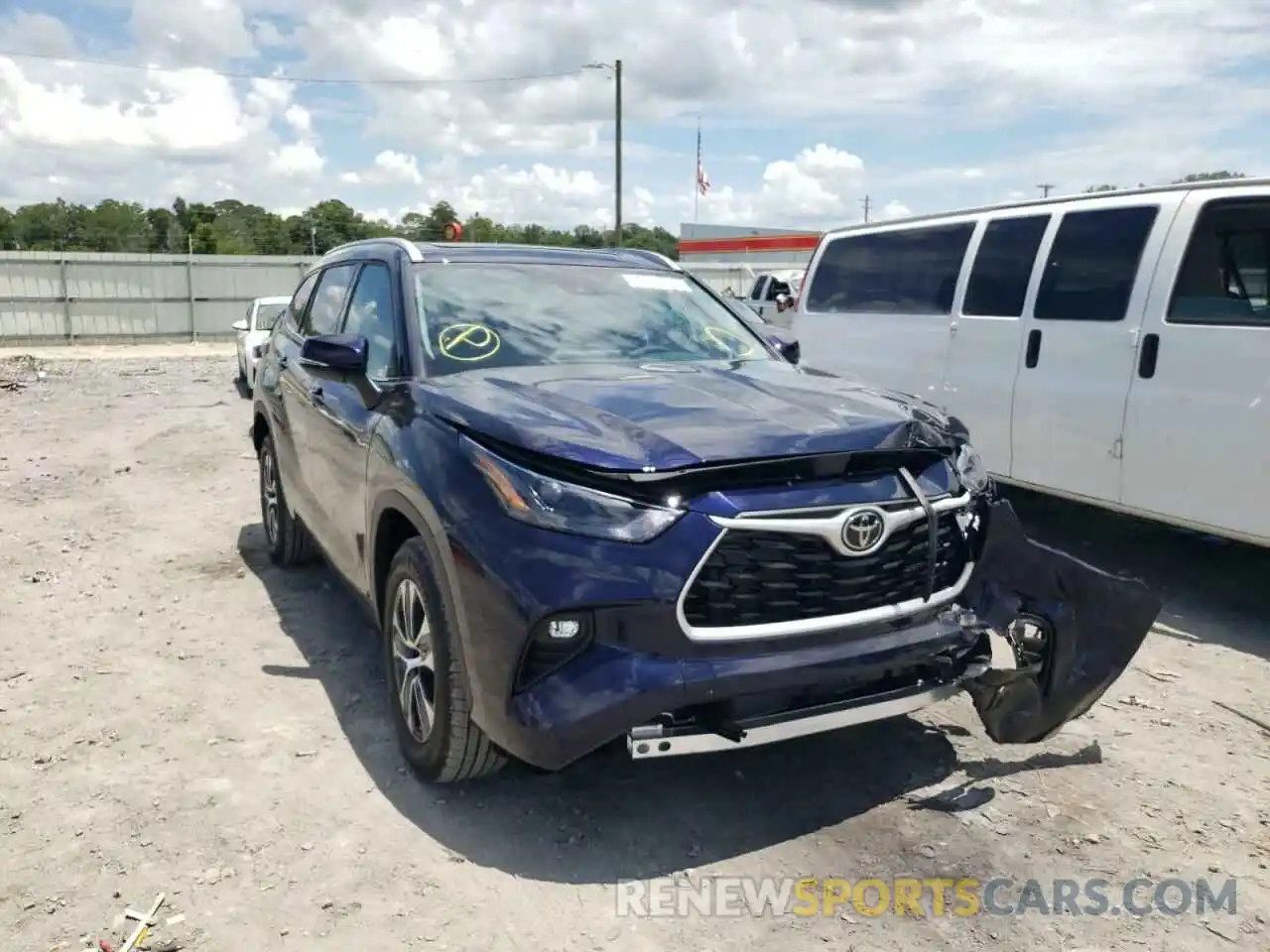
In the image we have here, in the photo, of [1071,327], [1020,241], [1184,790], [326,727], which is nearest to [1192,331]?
[1071,327]

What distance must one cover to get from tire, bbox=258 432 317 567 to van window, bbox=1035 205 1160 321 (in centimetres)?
443

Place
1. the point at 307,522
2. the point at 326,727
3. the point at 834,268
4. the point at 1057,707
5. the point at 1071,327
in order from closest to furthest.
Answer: the point at 1057,707, the point at 326,727, the point at 307,522, the point at 1071,327, the point at 834,268

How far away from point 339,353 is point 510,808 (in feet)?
5.70

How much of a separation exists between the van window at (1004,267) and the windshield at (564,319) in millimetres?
2414

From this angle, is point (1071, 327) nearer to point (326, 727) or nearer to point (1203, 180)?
point (1203, 180)

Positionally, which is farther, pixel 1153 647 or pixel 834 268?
pixel 834 268

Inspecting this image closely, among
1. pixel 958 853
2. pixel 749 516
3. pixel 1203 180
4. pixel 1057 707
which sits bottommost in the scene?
pixel 958 853

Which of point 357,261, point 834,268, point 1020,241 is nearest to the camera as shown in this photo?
point 357,261

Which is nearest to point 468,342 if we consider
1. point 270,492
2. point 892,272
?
point 270,492

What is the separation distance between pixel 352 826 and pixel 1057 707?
7.59ft

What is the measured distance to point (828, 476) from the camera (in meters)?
3.07

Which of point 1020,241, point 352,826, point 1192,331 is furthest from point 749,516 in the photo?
point 1020,241

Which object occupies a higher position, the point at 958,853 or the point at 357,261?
the point at 357,261

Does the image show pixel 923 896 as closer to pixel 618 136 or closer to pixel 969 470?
pixel 969 470
